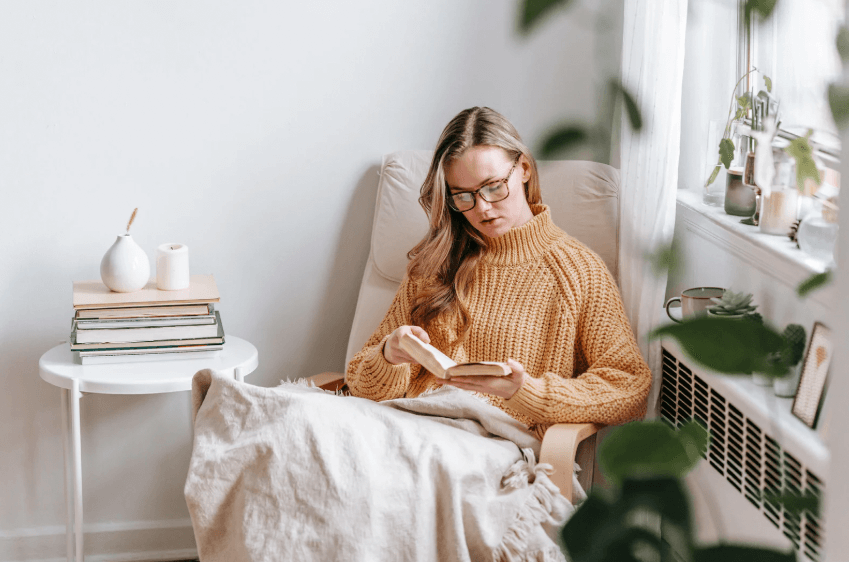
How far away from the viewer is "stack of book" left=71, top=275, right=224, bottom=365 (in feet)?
5.87

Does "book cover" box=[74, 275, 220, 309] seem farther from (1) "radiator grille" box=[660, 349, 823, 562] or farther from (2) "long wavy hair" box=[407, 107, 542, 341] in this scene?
(1) "radiator grille" box=[660, 349, 823, 562]

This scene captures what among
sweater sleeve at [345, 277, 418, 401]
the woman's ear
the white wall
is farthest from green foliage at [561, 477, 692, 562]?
the white wall

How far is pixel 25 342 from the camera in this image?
2033 mm

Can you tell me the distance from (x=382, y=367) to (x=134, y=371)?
0.56 metres

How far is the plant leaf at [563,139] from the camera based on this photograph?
223mm

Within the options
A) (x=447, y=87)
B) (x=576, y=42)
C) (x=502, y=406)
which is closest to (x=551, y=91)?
(x=576, y=42)

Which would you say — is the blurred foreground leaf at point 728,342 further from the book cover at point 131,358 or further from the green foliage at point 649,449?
the book cover at point 131,358

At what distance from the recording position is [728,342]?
0.64 feet

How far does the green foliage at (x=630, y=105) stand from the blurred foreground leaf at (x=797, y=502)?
108mm

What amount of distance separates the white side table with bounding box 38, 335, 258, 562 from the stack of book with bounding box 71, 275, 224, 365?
0.03 m

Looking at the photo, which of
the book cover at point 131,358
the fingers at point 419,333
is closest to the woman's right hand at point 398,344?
the fingers at point 419,333

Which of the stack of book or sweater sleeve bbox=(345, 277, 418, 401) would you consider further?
the stack of book

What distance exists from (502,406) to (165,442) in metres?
1.00

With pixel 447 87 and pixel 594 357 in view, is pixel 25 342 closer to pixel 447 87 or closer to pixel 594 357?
pixel 447 87
